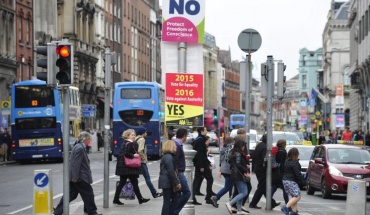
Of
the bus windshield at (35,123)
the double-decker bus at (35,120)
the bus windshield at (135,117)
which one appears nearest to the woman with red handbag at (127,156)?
the double-decker bus at (35,120)

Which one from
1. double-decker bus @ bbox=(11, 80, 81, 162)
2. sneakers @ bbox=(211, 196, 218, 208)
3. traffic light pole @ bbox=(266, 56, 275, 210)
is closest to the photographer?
traffic light pole @ bbox=(266, 56, 275, 210)

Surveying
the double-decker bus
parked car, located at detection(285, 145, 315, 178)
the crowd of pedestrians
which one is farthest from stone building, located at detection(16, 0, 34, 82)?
the crowd of pedestrians

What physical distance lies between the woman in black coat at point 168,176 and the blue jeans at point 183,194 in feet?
1.93

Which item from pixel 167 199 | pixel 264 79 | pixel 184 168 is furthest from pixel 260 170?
pixel 167 199

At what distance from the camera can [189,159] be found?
21.1 metres

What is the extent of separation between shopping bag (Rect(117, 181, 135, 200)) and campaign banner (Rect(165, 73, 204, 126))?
5.89 meters

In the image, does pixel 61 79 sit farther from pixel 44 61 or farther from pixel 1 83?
pixel 1 83

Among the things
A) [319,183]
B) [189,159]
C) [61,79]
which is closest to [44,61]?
[61,79]

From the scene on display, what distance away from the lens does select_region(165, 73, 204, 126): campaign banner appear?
781 inches

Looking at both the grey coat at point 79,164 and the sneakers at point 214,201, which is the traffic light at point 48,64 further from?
the sneakers at point 214,201

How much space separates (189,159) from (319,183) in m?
9.97

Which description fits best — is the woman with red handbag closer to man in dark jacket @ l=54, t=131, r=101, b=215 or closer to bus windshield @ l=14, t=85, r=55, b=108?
man in dark jacket @ l=54, t=131, r=101, b=215

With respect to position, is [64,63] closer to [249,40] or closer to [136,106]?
[249,40]

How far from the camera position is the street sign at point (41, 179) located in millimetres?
18219
